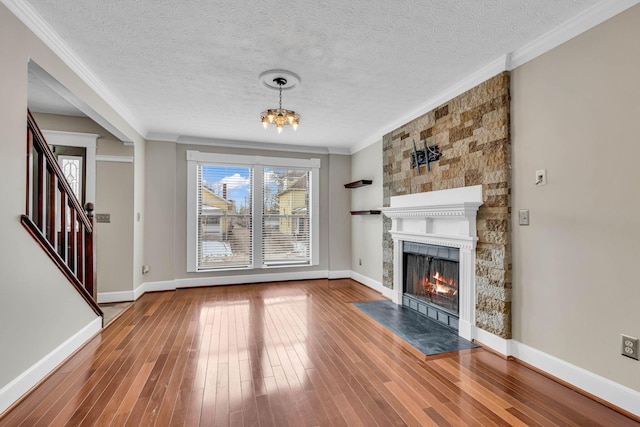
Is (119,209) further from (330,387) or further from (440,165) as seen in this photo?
(440,165)

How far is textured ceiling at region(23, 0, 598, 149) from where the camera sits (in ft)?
6.96

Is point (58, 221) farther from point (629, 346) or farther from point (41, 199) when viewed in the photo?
point (629, 346)

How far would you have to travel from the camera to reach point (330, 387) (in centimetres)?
225

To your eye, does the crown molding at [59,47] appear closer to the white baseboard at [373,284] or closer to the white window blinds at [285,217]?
the white window blinds at [285,217]

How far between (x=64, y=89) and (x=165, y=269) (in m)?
3.24

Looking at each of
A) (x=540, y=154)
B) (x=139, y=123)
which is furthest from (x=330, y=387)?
(x=139, y=123)

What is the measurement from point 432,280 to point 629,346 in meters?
1.96

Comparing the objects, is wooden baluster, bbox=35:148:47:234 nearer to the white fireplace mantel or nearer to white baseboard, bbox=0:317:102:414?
white baseboard, bbox=0:317:102:414

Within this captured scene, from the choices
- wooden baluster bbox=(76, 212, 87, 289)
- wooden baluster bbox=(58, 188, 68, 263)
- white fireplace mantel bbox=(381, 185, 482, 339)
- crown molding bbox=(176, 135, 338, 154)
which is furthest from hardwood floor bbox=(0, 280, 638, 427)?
crown molding bbox=(176, 135, 338, 154)

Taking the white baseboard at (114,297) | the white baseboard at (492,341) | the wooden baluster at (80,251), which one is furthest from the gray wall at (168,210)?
the white baseboard at (492,341)

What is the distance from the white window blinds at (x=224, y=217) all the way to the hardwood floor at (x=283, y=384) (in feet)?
6.80

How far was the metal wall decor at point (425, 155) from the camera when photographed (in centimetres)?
371

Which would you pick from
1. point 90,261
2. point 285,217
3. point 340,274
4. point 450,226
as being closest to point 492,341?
point 450,226

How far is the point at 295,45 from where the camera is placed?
8.34ft
